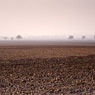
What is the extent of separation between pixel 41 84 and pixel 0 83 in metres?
3.63

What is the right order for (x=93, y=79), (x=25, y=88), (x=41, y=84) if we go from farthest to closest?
(x=93, y=79) → (x=41, y=84) → (x=25, y=88)

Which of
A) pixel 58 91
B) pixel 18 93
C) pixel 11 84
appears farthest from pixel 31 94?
pixel 11 84

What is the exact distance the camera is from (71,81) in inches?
543

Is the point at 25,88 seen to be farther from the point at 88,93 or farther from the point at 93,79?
the point at 93,79

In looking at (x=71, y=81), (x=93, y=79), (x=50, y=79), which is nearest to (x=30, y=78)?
(x=50, y=79)

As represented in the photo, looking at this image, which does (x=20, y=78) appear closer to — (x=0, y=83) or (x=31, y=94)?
(x=0, y=83)

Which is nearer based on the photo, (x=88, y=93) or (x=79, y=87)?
(x=88, y=93)

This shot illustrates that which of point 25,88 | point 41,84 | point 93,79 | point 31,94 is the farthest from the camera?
point 93,79

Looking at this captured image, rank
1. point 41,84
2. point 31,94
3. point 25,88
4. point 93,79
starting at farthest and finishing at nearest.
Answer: point 93,79
point 41,84
point 25,88
point 31,94

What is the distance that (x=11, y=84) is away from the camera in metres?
A: 13.1

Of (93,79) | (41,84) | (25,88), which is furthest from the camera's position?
(93,79)

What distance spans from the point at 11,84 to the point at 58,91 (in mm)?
4208

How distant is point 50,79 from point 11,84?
360cm

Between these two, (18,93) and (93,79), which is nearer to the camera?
(18,93)
